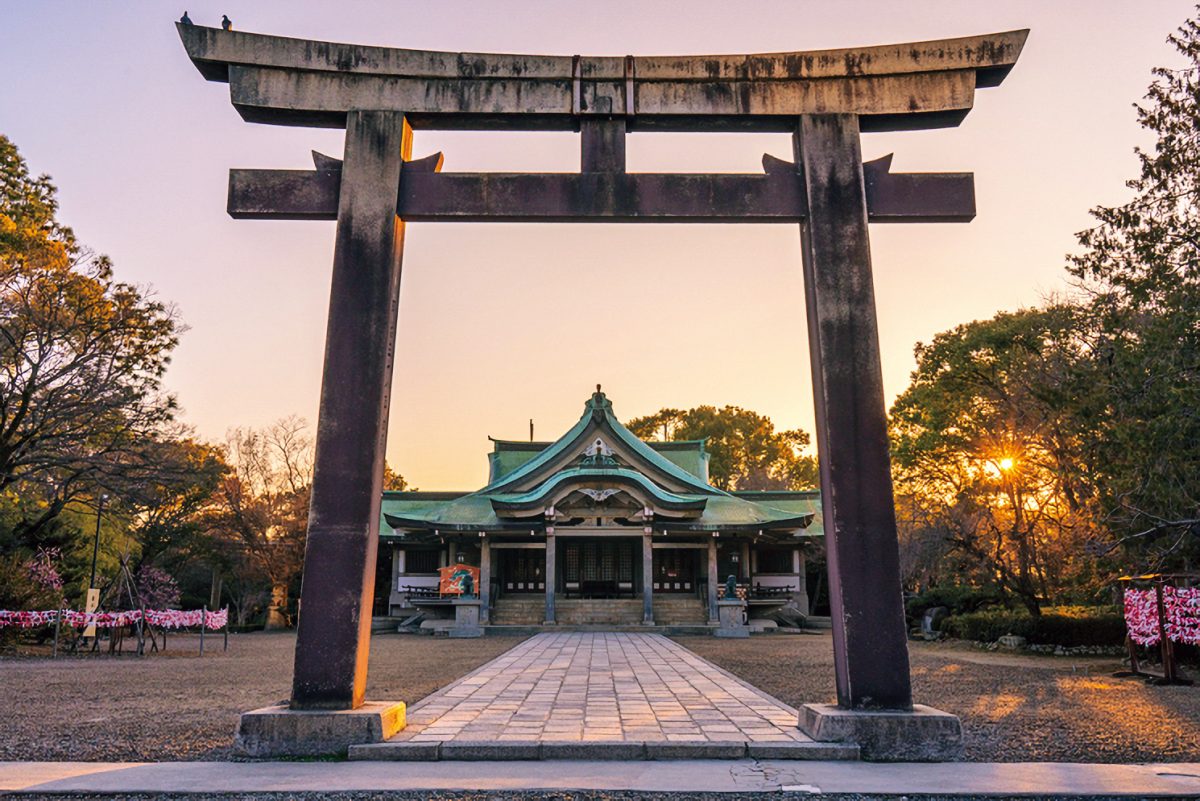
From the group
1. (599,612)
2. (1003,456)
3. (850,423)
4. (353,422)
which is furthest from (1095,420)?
(599,612)

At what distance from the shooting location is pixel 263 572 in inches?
1366

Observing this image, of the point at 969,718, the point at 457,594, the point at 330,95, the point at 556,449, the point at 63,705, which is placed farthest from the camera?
the point at 556,449

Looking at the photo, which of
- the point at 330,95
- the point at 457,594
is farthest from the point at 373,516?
the point at 457,594

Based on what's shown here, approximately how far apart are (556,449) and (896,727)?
81.9 feet

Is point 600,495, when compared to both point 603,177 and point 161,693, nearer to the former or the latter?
point 161,693

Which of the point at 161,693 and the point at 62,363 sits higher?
the point at 62,363

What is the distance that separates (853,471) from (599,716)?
345cm

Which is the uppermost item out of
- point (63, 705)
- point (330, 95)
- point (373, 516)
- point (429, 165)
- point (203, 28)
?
point (203, 28)

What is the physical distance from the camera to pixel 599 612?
2672cm

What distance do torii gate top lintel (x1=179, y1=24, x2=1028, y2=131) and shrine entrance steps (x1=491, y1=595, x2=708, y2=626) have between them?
69.4 ft

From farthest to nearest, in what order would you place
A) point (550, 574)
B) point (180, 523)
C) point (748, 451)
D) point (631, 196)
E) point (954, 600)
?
point (748, 451), point (180, 523), point (550, 574), point (954, 600), point (631, 196)

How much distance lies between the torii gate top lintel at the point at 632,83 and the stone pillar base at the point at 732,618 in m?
19.7

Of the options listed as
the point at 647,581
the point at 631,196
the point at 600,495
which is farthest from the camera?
the point at 600,495

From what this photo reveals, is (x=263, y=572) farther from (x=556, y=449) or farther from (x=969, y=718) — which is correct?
(x=969, y=718)
